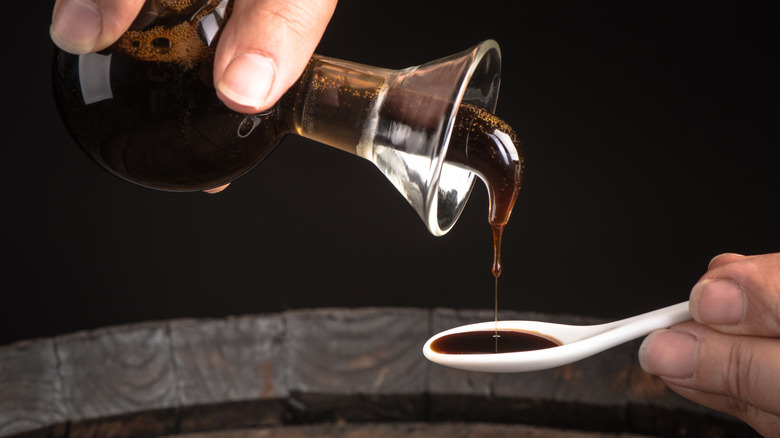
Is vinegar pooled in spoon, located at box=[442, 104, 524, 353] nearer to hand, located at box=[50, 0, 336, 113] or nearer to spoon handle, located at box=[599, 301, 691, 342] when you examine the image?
hand, located at box=[50, 0, 336, 113]

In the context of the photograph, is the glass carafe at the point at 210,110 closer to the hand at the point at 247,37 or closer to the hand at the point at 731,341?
the hand at the point at 247,37

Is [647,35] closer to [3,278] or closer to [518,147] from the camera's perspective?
[518,147]

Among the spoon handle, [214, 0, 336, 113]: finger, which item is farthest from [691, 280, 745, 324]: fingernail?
[214, 0, 336, 113]: finger

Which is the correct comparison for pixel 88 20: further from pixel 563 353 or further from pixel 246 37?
A: pixel 563 353

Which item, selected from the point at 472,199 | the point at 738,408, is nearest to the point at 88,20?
the point at 738,408

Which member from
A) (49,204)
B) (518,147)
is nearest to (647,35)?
(518,147)

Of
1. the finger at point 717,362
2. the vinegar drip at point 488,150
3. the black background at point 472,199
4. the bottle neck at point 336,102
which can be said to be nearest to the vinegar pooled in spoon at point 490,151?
the vinegar drip at point 488,150
